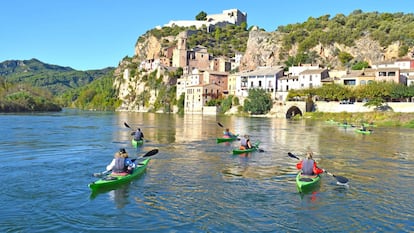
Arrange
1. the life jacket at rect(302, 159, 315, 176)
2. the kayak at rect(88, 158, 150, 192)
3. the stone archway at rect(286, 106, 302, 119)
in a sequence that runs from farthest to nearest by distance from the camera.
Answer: the stone archway at rect(286, 106, 302, 119) → the life jacket at rect(302, 159, 315, 176) → the kayak at rect(88, 158, 150, 192)

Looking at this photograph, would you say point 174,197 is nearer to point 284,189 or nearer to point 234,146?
point 284,189

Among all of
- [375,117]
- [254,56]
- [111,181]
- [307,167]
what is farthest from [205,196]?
[254,56]

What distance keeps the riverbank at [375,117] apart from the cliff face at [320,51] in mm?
29423

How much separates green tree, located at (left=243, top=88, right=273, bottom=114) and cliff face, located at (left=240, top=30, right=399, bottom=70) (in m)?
24.1

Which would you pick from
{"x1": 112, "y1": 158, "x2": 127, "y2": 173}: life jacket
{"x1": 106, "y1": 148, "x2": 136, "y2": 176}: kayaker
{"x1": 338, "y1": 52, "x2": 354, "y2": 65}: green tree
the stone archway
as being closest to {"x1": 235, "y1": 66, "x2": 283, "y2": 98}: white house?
the stone archway

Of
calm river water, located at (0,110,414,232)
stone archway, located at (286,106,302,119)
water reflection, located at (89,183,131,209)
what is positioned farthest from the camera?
stone archway, located at (286,106,302,119)

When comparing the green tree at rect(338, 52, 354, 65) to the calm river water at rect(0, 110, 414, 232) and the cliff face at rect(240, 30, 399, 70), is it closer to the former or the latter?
the cliff face at rect(240, 30, 399, 70)

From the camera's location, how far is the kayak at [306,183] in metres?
14.2

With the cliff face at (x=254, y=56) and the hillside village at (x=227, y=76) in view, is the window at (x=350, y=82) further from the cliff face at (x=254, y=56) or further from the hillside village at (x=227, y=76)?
the cliff face at (x=254, y=56)

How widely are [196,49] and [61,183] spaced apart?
12348 cm

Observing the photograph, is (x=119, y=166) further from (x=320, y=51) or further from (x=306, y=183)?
(x=320, y=51)

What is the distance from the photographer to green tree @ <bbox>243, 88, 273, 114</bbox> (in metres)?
82.7

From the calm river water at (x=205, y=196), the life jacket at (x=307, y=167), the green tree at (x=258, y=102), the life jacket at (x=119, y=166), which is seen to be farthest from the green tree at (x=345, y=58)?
the life jacket at (x=119, y=166)

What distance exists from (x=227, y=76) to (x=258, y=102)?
27914 mm
